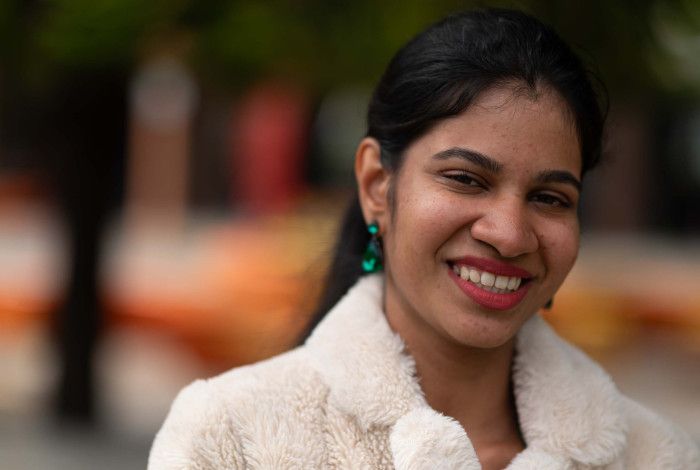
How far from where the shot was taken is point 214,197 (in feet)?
Answer: 67.9

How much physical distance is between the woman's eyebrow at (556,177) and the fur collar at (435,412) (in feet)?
1.51

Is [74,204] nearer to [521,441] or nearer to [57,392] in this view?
[57,392]

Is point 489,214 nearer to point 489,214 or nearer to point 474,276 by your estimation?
point 489,214

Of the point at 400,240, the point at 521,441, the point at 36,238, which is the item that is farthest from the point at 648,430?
the point at 36,238

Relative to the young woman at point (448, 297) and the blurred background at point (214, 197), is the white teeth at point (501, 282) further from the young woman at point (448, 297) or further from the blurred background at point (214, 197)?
the blurred background at point (214, 197)

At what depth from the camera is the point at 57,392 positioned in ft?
25.2

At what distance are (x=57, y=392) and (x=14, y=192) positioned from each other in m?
11.8

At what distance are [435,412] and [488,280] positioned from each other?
287 mm

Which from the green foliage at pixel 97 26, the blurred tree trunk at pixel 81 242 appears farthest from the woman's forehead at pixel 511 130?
the blurred tree trunk at pixel 81 242

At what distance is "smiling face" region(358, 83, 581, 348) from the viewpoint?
213 centimetres

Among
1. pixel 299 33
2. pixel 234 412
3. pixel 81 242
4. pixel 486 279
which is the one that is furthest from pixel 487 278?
pixel 81 242

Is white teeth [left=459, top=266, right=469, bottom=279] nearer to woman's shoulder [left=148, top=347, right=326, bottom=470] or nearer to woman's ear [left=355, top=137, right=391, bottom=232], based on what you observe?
woman's ear [left=355, top=137, right=391, bottom=232]

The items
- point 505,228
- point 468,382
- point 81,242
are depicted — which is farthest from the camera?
point 81,242

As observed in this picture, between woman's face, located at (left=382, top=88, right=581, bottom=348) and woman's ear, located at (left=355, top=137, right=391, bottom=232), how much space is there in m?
0.11
